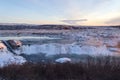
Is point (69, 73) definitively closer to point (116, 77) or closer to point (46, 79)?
point (46, 79)

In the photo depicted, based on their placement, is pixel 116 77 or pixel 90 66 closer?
pixel 116 77

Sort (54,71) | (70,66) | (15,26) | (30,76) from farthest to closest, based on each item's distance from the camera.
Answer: (15,26), (70,66), (54,71), (30,76)

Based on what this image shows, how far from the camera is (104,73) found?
29.7ft

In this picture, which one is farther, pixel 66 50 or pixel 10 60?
pixel 66 50

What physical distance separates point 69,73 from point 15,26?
14025 centimetres

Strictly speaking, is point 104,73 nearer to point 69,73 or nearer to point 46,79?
point 69,73

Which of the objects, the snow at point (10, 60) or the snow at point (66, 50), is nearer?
the snow at point (10, 60)

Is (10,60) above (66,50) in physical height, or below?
above

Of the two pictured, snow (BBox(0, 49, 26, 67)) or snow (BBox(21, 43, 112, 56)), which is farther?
snow (BBox(21, 43, 112, 56))

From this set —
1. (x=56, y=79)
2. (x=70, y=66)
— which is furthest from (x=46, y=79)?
(x=70, y=66)

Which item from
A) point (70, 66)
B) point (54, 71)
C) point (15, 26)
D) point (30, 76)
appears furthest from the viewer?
point (15, 26)

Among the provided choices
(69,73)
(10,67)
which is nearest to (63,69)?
(69,73)

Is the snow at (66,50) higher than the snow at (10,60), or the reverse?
the snow at (10,60)

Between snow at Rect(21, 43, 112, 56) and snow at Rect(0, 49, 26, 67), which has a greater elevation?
snow at Rect(0, 49, 26, 67)
